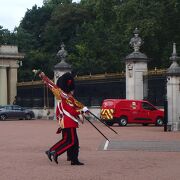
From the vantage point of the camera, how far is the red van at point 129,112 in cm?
3350

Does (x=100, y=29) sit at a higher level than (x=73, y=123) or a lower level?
higher

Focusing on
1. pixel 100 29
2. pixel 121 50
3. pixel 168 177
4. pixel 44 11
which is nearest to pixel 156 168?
pixel 168 177

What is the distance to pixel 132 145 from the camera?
1817 centimetres

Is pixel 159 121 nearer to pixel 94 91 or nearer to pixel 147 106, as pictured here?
pixel 147 106

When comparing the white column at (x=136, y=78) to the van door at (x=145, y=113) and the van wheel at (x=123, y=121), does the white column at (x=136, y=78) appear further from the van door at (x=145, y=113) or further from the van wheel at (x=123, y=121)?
the van wheel at (x=123, y=121)

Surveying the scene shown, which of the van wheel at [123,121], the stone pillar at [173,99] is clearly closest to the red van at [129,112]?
the van wheel at [123,121]

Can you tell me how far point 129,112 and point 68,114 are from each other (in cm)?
2103

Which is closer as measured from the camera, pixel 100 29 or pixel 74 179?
pixel 74 179

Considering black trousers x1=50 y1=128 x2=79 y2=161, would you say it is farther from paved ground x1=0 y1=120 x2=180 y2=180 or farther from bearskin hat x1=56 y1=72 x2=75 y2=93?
bearskin hat x1=56 y1=72 x2=75 y2=93

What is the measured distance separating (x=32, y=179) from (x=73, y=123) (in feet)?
8.87

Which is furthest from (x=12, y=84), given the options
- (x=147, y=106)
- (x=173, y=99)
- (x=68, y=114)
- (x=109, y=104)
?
(x=68, y=114)

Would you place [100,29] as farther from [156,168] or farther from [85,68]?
[156,168]

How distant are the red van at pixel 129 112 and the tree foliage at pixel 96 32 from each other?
29.4 ft

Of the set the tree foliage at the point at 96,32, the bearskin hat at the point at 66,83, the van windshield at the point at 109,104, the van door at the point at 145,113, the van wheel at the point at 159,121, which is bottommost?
the van wheel at the point at 159,121
